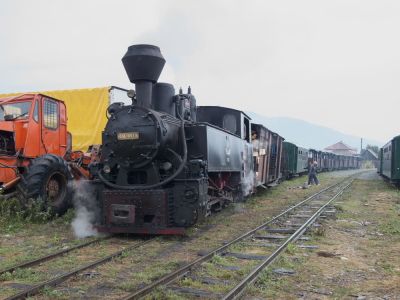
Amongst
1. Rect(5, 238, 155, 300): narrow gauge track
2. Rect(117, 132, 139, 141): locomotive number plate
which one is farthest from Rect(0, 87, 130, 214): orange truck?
Rect(5, 238, 155, 300): narrow gauge track

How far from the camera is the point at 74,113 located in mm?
→ 13094

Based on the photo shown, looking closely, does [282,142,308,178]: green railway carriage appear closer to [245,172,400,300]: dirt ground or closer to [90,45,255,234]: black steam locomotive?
[245,172,400,300]: dirt ground

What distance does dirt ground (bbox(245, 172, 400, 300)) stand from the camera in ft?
15.6

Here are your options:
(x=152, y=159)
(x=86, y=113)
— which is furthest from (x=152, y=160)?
(x=86, y=113)

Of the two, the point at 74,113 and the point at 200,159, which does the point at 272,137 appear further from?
the point at 200,159

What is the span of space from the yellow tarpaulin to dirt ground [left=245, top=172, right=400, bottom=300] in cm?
701

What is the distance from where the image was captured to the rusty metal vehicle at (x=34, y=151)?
27.4 ft

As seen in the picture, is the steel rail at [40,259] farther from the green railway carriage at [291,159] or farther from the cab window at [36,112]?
the green railway carriage at [291,159]

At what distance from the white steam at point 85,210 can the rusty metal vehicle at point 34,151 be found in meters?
0.66

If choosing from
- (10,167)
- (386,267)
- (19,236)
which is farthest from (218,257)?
(10,167)

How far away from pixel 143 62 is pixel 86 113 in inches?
228

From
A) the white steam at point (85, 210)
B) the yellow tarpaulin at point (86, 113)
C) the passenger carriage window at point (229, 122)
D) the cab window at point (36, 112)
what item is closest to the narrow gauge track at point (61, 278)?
the white steam at point (85, 210)

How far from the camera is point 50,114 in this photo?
9.80m

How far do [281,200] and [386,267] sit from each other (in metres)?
9.19
